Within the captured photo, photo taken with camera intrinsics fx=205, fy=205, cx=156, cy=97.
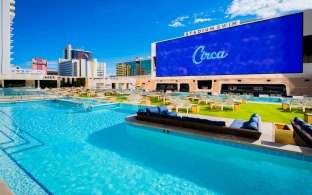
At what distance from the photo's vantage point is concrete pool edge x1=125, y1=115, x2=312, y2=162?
223 inches

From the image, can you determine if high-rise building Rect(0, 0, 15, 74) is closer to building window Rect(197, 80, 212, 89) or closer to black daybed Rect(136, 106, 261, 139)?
building window Rect(197, 80, 212, 89)

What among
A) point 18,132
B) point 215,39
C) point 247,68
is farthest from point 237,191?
point 215,39

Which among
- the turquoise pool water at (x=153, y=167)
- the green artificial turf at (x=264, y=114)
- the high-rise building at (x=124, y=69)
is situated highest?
the high-rise building at (x=124, y=69)

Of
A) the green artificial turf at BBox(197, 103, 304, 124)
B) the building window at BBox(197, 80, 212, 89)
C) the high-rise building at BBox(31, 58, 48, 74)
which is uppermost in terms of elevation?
the high-rise building at BBox(31, 58, 48, 74)

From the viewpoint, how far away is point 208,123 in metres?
7.73

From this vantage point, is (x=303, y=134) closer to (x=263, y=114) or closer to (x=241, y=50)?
(x=263, y=114)

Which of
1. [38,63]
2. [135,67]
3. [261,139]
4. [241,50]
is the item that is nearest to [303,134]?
[261,139]

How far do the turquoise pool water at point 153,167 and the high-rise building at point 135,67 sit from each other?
347 ft

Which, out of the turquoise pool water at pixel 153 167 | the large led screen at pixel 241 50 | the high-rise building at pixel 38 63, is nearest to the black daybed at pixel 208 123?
the turquoise pool water at pixel 153 167

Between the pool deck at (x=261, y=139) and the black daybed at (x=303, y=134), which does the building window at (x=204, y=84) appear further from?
the black daybed at (x=303, y=134)

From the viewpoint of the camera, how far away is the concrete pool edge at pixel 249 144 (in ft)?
18.5

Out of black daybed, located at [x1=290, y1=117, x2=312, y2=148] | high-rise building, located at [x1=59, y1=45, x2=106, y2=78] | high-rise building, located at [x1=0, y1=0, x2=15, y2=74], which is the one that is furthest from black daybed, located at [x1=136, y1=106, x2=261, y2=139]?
high-rise building, located at [x1=59, y1=45, x2=106, y2=78]

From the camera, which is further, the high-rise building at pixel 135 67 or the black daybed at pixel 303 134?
the high-rise building at pixel 135 67

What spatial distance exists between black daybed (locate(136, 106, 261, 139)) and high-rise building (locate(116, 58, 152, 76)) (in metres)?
103
